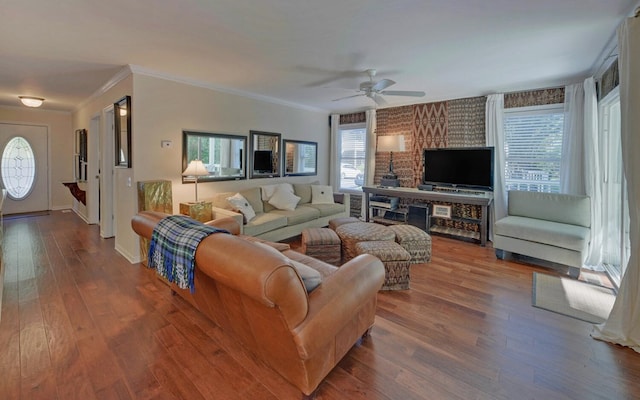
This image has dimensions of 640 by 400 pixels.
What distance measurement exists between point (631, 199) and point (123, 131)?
5297 mm

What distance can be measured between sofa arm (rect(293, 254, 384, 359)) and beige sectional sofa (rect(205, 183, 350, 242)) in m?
2.25

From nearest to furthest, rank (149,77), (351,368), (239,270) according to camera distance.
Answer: (239,270), (351,368), (149,77)

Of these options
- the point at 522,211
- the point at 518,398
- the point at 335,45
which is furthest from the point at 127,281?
the point at 522,211

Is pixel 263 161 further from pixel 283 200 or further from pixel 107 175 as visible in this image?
pixel 107 175

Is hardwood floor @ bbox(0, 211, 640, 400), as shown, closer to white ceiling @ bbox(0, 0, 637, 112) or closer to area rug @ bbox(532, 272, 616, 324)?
area rug @ bbox(532, 272, 616, 324)

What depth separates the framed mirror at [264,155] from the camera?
16.8ft

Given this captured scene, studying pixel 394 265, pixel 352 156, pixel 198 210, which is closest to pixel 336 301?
pixel 394 265

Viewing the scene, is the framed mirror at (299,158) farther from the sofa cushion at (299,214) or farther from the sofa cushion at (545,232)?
the sofa cushion at (545,232)

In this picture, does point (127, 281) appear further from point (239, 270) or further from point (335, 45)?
point (335, 45)

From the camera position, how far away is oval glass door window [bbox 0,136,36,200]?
6414 mm

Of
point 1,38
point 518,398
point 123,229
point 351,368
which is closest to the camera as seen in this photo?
point 518,398

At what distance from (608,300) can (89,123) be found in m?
7.99

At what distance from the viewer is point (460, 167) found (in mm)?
4980

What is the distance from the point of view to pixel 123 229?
13.0ft
